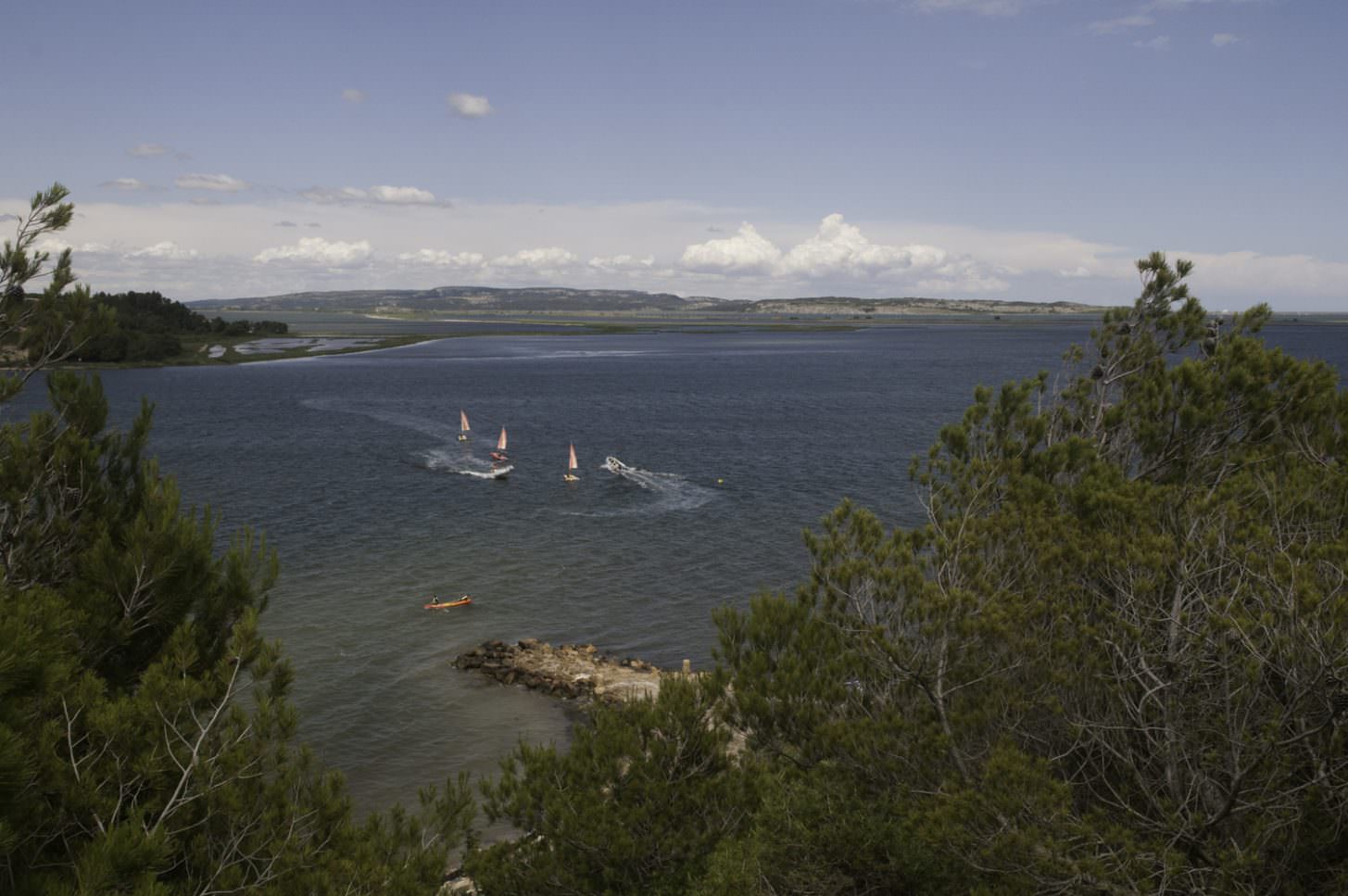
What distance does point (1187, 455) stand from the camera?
687 inches

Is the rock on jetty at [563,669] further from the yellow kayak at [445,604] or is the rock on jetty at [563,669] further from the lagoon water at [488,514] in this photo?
the yellow kayak at [445,604]

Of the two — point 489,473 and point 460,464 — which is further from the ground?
point 460,464

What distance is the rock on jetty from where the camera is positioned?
3083 centimetres

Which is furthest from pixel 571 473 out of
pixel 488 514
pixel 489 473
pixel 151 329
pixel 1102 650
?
pixel 151 329

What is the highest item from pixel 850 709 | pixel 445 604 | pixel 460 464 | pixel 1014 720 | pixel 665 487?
pixel 1014 720

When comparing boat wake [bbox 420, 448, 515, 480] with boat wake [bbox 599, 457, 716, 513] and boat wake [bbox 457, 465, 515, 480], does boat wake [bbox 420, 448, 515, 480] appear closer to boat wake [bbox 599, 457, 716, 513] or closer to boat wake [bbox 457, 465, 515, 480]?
boat wake [bbox 457, 465, 515, 480]

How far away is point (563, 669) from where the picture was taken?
32.6 metres

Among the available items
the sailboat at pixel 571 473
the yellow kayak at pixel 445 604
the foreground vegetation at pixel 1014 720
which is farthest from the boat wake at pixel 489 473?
the foreground vegetation at pixel 1014 720

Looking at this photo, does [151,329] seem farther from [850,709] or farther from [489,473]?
[850,709]

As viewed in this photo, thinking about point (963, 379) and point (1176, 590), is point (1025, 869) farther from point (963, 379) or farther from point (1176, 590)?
point (963, 379)

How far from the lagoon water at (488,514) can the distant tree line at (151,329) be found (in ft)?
52.5

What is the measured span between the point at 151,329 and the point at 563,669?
153m

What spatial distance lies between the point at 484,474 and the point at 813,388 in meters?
69.5

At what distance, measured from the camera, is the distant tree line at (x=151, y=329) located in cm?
13762
